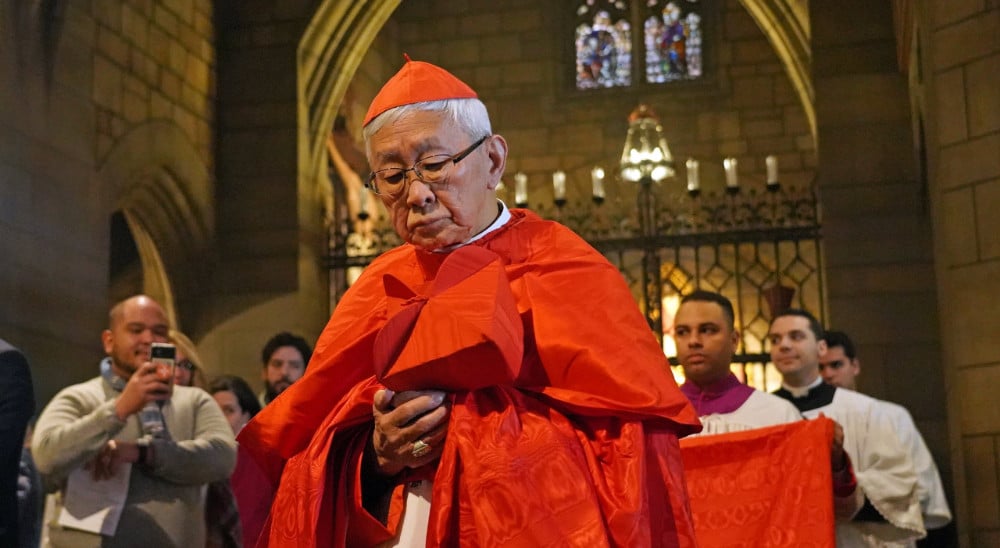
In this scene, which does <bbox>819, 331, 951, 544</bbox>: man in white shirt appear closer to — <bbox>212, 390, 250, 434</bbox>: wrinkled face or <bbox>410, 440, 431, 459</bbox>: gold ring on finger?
<bbox>212, 390, 250, 434</bbox>: wrinkled face

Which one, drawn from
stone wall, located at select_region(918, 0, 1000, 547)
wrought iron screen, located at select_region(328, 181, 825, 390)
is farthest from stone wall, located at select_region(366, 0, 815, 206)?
stone wall, located at select_region(918, 0, 1000, 547)

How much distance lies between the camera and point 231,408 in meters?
5.93

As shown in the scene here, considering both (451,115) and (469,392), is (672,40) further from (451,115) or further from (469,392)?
(469,392)

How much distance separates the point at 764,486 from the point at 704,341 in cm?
75

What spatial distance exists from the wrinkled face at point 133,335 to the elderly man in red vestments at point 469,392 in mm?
2535

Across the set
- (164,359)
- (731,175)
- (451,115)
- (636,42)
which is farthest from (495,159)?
(636,42)

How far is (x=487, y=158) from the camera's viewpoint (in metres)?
2.21

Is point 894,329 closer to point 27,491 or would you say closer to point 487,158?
point 27,491

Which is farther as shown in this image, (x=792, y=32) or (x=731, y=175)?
(x=792, y=32)

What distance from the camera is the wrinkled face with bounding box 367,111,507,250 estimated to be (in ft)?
7.01

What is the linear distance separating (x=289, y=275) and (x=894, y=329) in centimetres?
445

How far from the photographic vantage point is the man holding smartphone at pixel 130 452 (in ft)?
14.0

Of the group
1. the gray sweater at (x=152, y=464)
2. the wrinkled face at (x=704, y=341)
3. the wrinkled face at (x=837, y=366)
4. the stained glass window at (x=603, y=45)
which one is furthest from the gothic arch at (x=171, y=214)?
the stained glass window at (x=603, y=45)

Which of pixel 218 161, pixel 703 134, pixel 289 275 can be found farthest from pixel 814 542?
pixel 703 134
